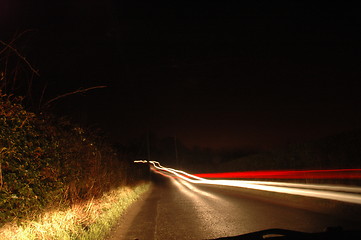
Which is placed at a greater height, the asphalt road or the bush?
the bush

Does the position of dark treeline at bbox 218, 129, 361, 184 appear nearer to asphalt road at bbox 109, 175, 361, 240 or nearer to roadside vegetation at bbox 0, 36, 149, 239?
asphalt road at bbox 109, 175, 361, 240

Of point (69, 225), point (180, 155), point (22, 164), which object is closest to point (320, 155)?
point (69, 225)

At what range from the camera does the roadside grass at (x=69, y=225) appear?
16.6 feet

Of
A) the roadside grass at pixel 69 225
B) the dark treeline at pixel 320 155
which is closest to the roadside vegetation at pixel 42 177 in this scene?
the roadside grass at pixel 69 225

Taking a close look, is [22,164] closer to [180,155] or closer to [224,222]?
[224,222]

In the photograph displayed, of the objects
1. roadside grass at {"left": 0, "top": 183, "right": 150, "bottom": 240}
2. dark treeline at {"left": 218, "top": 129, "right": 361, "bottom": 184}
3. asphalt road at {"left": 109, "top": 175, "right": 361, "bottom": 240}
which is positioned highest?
dark treeline at {"left": 218, "top": 129, "right": 361, "bottom": 184}

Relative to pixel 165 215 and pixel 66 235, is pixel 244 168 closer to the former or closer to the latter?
pixel 165 215

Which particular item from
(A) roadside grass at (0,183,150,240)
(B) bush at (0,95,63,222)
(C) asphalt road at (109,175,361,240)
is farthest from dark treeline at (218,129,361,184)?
(B) bush at (0,95,63,222)

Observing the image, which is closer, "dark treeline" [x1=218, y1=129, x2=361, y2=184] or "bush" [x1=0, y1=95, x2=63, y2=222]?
"bush" [x1=0, y1=95, x2=63, y2=222]

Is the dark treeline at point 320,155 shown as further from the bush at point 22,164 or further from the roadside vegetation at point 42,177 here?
the bush at point 22,164

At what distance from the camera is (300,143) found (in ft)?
94.4

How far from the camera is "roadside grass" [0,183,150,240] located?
5047 mm

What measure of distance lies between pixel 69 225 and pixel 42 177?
1410 millimetres

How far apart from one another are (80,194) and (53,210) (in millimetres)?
2375
